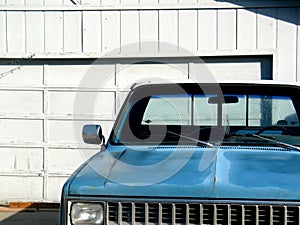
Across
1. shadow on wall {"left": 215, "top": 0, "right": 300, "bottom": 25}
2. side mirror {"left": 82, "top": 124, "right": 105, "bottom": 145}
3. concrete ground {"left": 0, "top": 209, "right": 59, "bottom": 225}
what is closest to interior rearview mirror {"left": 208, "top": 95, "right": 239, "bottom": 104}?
side mirror {"left": 82, "top": 124, "right": 105, "bottom": 145}

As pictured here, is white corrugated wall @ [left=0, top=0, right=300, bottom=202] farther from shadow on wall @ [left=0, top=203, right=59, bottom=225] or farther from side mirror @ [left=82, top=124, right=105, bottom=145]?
side mirror @ [left=82, top=124, right=105, bottom=145]

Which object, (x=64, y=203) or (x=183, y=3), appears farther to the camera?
(x=183, y=3)

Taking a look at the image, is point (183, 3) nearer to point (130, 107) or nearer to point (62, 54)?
point (62, 54)

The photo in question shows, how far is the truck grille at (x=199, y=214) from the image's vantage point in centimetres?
264

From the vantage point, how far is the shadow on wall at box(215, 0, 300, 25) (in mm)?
7277

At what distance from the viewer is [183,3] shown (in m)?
7.55

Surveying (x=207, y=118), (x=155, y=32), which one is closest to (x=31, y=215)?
(x=155, y=32)

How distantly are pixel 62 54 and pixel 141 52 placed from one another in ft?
4.16

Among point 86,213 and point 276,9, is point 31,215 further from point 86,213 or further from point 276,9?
point 86,213

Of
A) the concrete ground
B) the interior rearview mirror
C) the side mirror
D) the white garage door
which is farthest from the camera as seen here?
the white garage door

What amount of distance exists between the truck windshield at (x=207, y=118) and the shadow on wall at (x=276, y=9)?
332cm

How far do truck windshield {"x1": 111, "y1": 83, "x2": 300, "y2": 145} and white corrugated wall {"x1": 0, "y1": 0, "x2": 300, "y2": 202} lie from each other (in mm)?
3169

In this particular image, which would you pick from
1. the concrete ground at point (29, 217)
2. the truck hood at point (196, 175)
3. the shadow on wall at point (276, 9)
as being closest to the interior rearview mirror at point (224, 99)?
the truck hood at point (196, 175)

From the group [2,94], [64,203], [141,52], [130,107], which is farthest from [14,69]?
[64,203]
